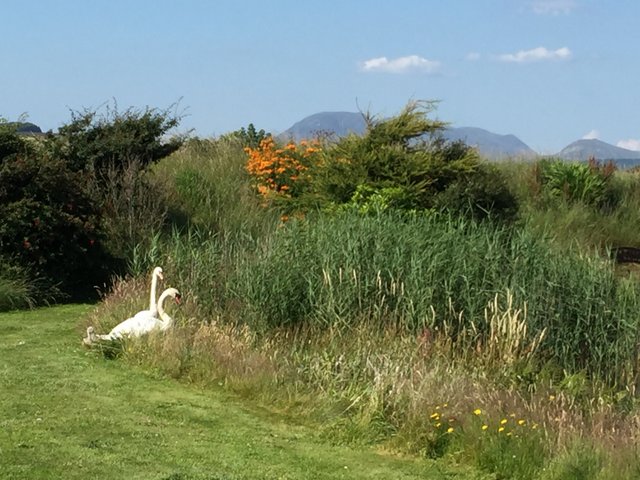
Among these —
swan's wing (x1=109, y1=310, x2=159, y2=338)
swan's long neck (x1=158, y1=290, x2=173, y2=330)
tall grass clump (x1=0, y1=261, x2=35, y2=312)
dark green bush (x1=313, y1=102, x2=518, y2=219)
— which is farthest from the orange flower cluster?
swan's wing (x1=109, y1=310, x2=159, y2=338)

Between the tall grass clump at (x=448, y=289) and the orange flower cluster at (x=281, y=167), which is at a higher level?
the orange flower cluster at (x=281, y=167)

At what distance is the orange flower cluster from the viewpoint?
20359mm

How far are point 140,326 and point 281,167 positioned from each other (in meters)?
10.6

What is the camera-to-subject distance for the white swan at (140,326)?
10.7m

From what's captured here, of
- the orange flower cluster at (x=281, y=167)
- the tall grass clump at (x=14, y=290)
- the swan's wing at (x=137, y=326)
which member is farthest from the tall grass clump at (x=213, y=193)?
the swan's wing at (x=137, y=326)

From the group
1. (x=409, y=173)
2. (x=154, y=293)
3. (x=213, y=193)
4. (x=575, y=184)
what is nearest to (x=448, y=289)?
(x=154, y=293)

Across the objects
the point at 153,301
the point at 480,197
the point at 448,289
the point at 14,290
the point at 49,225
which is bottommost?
the point at 14,290

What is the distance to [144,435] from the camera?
787cm

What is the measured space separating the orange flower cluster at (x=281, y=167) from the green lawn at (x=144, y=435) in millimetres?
10228

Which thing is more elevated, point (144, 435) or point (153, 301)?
point (153, 301)

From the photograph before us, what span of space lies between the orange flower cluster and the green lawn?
10228 millimetres

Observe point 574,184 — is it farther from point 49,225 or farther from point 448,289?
point 448,289

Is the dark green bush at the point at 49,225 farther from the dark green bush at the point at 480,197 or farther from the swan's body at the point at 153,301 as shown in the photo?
the dark green bush at the point at 480,197

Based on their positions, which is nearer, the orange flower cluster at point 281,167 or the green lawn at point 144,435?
the green lawn at point 144,435
